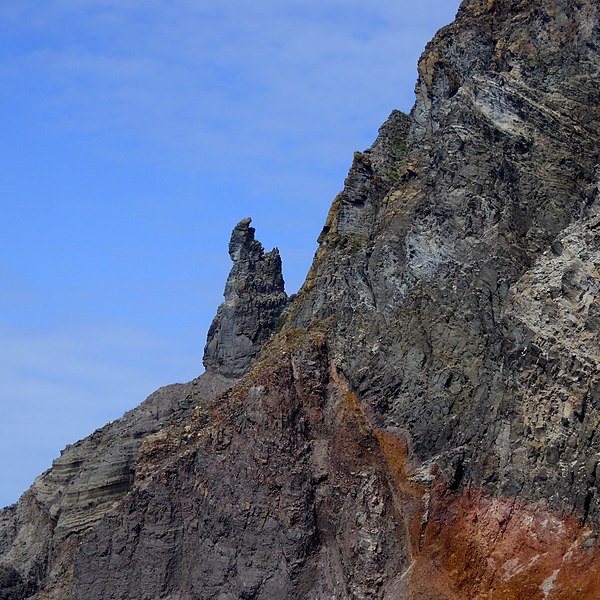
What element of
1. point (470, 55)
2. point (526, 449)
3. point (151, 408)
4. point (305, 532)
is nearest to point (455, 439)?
point (526, 449)

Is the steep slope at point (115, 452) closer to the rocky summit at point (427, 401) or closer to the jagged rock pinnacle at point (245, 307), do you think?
the jagged rock pinnacle at point (245, 307)

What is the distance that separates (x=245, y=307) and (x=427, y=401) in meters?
36.9

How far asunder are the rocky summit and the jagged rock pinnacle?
16.6 m

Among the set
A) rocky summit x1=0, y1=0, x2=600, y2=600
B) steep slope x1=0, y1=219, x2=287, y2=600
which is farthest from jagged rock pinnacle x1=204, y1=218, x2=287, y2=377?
rocky summit x1=0, y1=0, x2=600, y2=600

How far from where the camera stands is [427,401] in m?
70.9

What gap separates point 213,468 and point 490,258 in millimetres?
19511

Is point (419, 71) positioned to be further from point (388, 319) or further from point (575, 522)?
point (575, 522)

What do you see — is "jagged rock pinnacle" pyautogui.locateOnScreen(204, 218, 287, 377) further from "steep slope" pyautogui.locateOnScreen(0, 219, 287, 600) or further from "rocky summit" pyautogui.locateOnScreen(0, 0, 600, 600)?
"rocky summit" pyautogui.locateOnScreen(0, 0, 600, 600)

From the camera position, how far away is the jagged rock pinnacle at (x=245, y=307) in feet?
343

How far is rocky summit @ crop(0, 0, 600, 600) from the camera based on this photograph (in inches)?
2510

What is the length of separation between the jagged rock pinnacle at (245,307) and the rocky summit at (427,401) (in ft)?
54.6

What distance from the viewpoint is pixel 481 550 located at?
63.9 m

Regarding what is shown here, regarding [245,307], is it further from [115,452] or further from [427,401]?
[427,401]

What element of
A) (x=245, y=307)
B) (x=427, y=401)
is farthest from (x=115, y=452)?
(x=427, y=401)
